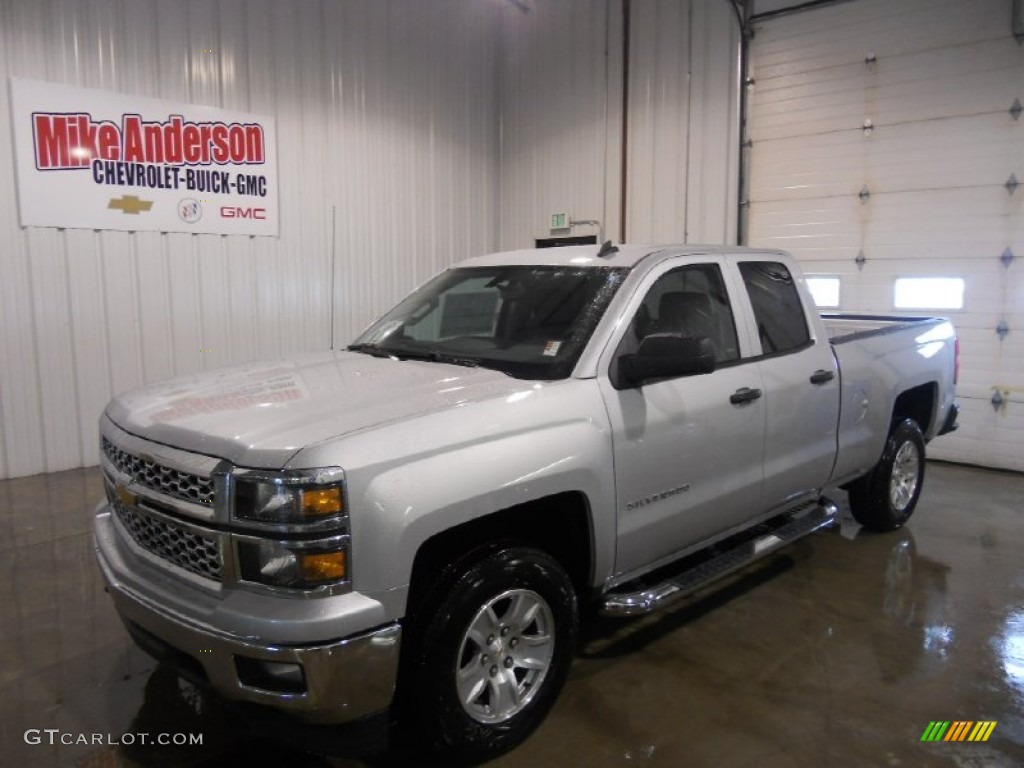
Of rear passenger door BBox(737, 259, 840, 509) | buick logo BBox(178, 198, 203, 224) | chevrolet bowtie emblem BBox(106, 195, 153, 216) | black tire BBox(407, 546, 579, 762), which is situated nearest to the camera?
black tire BBox(407, 546, 579, 762)

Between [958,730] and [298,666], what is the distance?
246 cm

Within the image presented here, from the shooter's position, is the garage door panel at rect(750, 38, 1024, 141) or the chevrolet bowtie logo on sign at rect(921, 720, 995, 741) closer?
the chevrolet bowtie logo on sign at rect(921, 720, 995, 741)

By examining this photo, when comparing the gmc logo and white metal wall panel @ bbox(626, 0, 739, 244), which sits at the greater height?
white metal wall panel @ bbox(626, 0, 739, 244)

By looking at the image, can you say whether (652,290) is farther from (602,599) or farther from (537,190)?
(537,190)

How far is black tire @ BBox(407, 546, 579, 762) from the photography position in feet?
7.69

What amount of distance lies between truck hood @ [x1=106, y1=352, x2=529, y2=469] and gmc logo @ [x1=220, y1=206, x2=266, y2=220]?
494 centimetres

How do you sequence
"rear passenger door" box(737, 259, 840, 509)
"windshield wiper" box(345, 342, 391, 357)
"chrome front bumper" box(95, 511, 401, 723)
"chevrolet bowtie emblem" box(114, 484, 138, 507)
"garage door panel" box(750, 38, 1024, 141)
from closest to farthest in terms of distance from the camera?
"chrome front bumper" box(95, 511, 401, 723) → "chevrolet bowtie emblem" box(114, 484, 138, 507) → "windshield wiper" box(345, 342, 391, 357) → "rear passenger door" box(737, 259, 840, 509) → "garage door panel" box(750, 38, 1024, 141)

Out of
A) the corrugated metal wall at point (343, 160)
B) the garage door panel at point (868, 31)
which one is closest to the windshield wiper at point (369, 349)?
the corrugated metal wall at point (343, 160)

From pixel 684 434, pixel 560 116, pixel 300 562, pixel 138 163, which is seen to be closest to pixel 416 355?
pixel 684 434

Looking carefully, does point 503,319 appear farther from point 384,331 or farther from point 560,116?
point 560,116

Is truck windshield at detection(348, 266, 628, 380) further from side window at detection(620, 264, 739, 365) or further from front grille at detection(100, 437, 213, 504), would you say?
front grille at detection(100, 437, 213, 504)

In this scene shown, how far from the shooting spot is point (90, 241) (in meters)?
6.83

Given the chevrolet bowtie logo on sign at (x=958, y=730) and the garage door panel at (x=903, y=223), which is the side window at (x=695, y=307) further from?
the garage door panel at (x=903, y=223)

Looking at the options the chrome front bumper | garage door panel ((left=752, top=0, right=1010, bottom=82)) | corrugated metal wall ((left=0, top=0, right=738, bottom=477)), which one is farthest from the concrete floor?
garage door panel ((left=752, top=0, right=1010, bottom=82))
